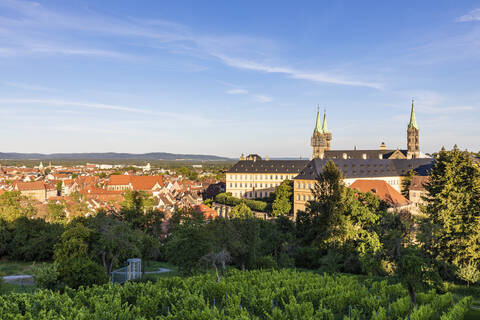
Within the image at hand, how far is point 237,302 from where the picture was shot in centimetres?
2083

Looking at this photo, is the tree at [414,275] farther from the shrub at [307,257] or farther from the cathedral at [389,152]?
the cathedral at [389,152]

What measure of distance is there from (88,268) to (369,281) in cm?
1765

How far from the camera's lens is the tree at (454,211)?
32156 mm

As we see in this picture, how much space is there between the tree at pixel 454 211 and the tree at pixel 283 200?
4333 centimetres

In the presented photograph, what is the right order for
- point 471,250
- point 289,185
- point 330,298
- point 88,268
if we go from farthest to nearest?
point 289,185
point 471,250
point 88,268
point 330,298

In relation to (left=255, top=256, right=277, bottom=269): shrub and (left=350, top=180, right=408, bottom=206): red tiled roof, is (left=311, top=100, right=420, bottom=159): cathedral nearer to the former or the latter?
(left=350, top=180, right=408, bottom=206): red tiled roof

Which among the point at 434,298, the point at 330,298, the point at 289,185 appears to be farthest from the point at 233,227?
the point at 289,185

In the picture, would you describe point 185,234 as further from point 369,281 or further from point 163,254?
point 163,254

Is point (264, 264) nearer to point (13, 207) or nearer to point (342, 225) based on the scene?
point (342, 225)

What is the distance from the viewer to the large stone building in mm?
83188

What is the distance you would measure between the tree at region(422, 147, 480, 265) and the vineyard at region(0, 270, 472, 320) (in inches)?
353

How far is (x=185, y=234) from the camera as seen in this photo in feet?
93.4

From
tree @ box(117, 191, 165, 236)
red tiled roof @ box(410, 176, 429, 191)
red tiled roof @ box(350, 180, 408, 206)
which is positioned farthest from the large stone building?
tree @ box(117, 191, 165, 236)

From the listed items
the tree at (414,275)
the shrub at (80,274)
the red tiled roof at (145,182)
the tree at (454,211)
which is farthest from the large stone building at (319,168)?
the shrub at (80,274)
